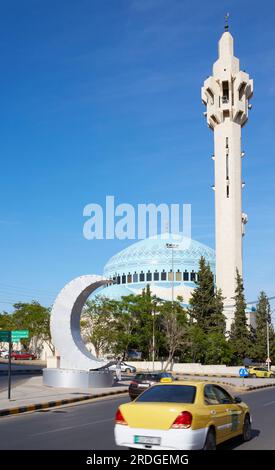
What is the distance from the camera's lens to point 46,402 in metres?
20.7

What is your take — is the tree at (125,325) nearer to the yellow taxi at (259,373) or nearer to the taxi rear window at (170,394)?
the yellow taxi at (259,373)

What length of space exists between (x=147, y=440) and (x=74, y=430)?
478 centimetres

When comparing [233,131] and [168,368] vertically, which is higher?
[233,131]

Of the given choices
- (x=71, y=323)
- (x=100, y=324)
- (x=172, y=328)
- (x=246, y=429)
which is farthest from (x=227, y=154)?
(x=246, y=429)

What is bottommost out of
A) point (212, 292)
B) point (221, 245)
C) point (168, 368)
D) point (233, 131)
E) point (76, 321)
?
point (168, 368)

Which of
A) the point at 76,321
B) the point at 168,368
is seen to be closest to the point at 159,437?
the point at 76,321

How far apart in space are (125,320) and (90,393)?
1336 inches

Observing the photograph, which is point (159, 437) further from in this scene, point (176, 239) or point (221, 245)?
point (176, 239)

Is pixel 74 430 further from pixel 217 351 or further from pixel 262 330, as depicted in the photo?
pixel 262 330

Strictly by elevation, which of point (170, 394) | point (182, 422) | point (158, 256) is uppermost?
point (158, 256)

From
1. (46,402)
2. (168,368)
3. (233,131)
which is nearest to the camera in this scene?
(46,402)

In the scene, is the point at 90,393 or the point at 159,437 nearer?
the point at 159,437

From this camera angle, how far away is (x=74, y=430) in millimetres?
13539

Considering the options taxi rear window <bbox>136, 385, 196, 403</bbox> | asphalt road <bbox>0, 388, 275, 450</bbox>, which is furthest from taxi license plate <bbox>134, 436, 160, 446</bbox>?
asphalt road <bbox>0, 388, 275, 450</bbox>
